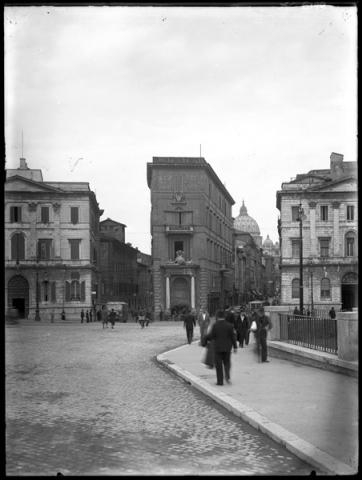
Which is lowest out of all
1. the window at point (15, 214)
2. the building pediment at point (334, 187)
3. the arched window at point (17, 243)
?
the arched window at point (17, 243)

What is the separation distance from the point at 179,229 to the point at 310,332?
38.8m

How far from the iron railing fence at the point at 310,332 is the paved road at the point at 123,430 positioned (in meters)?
3.68

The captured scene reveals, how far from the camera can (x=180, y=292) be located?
58.6 metres

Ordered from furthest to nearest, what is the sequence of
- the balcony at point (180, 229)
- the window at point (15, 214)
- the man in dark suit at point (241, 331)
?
the balcony at point (180, 229) < the man in dark suit at point (241, 331) < the window at point (15, 214)

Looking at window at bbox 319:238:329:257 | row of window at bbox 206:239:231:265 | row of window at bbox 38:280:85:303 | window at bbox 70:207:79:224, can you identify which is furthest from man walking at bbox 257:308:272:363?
window at bbox 319:238:329:257

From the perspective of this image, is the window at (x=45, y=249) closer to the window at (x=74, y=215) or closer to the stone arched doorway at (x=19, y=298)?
the window at (x=74, y=215)

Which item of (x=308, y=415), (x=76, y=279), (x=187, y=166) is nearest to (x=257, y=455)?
(x=308, y=415)

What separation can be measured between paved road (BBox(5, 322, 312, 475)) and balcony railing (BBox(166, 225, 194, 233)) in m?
37.4

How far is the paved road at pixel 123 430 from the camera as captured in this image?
700 cm

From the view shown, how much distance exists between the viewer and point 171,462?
7070mm

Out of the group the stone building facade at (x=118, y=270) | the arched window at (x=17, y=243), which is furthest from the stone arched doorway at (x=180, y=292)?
the arched window at (x=17, y=243)

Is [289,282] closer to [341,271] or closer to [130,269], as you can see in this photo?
[341,271]

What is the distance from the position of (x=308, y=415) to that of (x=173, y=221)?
4605 cm

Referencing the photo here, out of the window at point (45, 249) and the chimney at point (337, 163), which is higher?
the chimney at point (337, 163)
